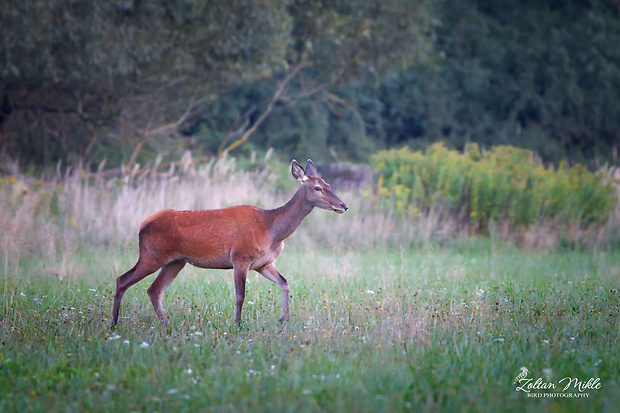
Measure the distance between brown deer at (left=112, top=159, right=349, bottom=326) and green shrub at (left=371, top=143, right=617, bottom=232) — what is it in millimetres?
7436

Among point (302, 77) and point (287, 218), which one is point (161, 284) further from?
point (302, 77)

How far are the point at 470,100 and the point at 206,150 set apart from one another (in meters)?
13.2

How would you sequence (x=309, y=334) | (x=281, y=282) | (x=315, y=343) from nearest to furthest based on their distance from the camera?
1. (x=315, y=343)
2. (x=309, y=334)
3. (x=281, y=282)

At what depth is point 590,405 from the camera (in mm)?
4738

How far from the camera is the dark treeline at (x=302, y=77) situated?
18.1 metres

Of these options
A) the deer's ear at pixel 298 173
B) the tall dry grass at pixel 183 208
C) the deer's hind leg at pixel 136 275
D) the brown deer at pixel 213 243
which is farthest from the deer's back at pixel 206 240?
the tall dry grass at pixel 183 208

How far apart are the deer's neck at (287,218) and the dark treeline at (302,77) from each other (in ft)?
33.5

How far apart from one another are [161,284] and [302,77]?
69.1 ft

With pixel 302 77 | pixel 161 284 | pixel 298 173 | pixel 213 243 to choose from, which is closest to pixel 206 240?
pixel 213 243

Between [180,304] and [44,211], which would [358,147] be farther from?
[180,304]

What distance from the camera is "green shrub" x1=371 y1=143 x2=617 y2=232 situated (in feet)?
50.0

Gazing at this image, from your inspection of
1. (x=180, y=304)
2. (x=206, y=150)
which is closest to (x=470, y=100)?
(x=206, y=150)

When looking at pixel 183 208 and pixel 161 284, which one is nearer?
pixel 161 284

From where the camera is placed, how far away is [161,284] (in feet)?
26.5
